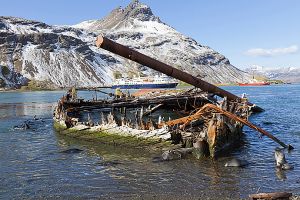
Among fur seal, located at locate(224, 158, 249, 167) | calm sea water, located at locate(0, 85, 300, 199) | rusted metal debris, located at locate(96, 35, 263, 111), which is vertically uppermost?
rusted metal debris, located at locate(96, 35, 263, 111)

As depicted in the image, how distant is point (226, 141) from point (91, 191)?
12641 millimetres

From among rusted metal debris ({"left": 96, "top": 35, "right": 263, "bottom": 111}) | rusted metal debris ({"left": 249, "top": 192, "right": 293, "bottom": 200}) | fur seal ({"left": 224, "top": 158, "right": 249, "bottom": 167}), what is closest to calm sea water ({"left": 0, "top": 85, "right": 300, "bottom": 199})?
fur seal ({"left": 224, "top": 158, "right": 249, "bottom": 167})

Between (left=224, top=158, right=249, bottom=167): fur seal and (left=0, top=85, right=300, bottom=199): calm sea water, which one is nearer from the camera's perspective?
(left=0, top=85, right=300, bottom=199): calm sea water

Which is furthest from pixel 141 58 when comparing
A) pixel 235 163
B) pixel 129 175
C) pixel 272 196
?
pixel 272 196

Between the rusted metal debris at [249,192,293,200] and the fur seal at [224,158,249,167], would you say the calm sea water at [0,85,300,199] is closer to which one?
the fur seal at [224,158,249,167]

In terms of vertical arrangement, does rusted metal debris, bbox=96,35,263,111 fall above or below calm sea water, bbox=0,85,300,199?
above

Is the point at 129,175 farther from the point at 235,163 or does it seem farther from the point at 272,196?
the point at 272,196

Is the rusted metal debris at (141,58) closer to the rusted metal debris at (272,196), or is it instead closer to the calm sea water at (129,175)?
the calm sea water at (129,175)

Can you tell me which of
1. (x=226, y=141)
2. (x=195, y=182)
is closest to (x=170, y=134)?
(x=226, y=141)

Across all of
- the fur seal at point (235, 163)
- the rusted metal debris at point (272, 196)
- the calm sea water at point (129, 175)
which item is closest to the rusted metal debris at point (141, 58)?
the calm sea water at point (129, 175)

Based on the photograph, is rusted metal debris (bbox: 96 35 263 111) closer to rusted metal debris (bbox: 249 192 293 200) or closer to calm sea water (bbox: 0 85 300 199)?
calm sea water (bbox: 0 85 300 199)

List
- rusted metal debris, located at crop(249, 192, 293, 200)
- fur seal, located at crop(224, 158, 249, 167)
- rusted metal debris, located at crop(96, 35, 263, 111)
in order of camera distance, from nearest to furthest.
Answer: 1. rusted metal debris, located at crop(249, 192, 293, 200)
2. rusted metal debris, located at crop(96, 35, 263, 111)
3. fur seal, located at crop(224, 158, 249, 167)

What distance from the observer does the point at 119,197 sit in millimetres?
17734

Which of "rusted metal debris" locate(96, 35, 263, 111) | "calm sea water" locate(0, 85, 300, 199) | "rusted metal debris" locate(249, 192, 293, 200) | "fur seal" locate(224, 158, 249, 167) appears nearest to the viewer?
"rusted metal debris" locate(249, 192, 293, 200)
